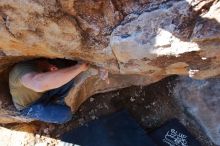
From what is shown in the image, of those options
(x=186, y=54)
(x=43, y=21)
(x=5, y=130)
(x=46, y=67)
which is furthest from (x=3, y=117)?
(x=186, y=54)

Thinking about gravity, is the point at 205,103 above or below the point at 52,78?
below

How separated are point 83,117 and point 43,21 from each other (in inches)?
45.1

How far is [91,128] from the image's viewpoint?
2969 millimetres

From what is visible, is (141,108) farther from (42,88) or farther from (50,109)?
(42,88)

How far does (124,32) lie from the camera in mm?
1996

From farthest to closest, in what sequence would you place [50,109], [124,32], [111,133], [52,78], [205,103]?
1. [111,133]
2. [205,103]
3. [50,109]
4. [52,78]
5. [124,32]

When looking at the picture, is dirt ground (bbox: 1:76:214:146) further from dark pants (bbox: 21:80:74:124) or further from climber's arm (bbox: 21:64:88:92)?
climber's arm (bbox: 21:64:88:92)

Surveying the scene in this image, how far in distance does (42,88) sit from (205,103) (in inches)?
43.8

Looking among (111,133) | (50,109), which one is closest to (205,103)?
(111,133)

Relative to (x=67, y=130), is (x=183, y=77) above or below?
above

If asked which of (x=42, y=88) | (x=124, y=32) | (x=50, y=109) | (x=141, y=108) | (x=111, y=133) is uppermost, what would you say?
(x=124, y=32)

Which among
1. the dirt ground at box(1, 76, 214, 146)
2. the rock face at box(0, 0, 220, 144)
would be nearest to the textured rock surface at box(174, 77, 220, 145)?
the dirt ground at box(1, 76, 214, 146)

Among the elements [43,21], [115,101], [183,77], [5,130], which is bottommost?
[5,130]

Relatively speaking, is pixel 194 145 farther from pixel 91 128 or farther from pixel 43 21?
pixel 43 21
